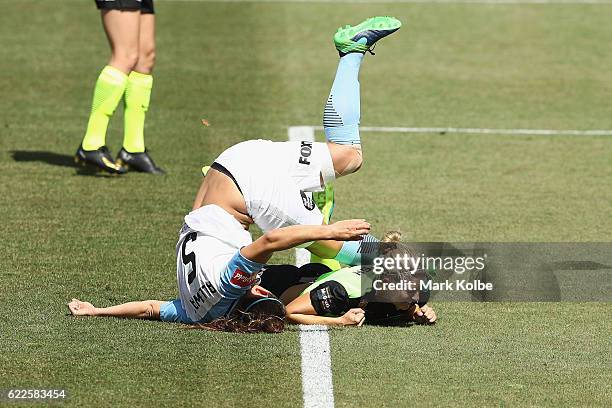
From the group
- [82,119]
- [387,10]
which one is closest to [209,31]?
[387,10]

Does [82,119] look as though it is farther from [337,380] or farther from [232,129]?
[337,380]

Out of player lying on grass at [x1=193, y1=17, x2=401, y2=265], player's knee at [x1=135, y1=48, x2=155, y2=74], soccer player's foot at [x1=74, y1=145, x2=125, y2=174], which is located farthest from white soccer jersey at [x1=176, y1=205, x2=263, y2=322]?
player's knee at [x1=135, y1=48, x2=155, y2=74]

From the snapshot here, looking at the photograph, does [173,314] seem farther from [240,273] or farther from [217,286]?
[240,273]

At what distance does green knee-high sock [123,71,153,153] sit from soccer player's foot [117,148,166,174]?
0.05m

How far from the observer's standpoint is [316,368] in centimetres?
664

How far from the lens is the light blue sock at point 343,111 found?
7.99 metres

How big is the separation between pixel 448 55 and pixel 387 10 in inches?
83.8

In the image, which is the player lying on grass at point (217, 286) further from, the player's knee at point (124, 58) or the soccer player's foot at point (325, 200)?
the player's knee at point (124, 58)

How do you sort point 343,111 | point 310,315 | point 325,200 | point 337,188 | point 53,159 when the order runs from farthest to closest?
point 53,159, point 337,188, point 325,200, point 343,111, point 310,315

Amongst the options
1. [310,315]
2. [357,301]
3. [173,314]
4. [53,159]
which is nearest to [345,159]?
[357,301]

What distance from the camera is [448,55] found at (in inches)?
625

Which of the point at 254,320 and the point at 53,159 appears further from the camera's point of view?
the point at 53,159

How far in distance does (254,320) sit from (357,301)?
672 mm

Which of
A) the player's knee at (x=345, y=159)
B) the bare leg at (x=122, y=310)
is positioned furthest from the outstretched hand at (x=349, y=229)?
the bare leg at (x=122, y=310)
